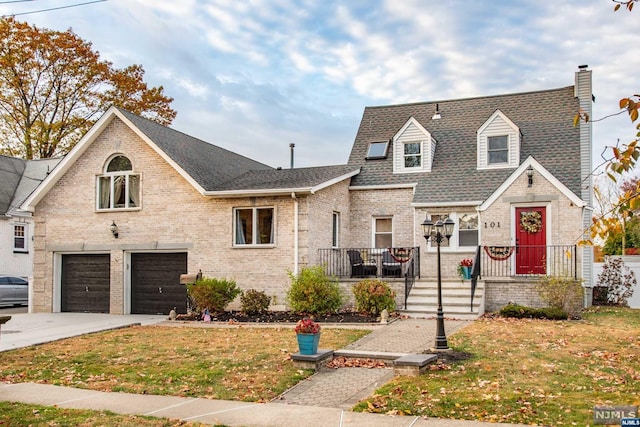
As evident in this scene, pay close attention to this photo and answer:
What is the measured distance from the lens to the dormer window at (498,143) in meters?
21.9

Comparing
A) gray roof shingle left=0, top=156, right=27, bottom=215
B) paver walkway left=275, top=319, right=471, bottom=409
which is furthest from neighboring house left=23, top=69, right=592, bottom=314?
gray roof shingle left=0, top=156, right=27, bottom=215

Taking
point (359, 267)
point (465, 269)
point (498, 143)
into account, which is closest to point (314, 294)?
point (359, 267)

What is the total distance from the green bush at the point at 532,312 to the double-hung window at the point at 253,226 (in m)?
7.72

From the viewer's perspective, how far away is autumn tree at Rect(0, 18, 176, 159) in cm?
3525

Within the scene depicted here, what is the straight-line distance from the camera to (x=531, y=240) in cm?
2000

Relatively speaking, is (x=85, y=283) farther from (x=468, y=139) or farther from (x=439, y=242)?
(x=468, y=139)

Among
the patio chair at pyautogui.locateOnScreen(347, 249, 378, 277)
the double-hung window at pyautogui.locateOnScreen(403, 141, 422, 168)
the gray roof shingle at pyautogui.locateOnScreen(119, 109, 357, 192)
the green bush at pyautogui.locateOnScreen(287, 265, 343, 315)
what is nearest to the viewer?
the green bush at pyautogui.locateOnScreen(287, 265, 343, 315)

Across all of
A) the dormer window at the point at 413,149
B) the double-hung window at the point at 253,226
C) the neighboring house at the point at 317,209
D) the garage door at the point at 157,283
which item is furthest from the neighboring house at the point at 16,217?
the dormer window at the point at 413,149

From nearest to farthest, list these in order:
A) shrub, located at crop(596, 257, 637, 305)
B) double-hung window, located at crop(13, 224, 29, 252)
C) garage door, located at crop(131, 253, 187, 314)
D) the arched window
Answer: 1. garage door, located at crop(131, 253, 187, 314)
2. the arched window
3. shrub, located at crop(596, 257, 637, 305)
4. double-hung window, located at crop(13, 224, 29, 252)

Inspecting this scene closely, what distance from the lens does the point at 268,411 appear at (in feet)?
26.9

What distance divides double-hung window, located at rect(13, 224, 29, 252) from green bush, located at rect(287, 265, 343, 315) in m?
20.2

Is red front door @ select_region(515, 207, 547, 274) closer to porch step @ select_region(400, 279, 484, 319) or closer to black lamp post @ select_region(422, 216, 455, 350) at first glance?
porch step @ select_region(400, 279, 484, 319)

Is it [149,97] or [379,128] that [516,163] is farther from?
[149,97]

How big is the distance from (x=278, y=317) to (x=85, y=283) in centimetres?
863
